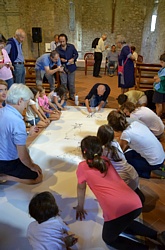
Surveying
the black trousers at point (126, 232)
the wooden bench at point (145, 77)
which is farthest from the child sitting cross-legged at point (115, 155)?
the wooden bench at point (145, 77)

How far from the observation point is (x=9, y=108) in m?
1.68

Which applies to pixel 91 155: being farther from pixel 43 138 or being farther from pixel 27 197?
pixel 43 138

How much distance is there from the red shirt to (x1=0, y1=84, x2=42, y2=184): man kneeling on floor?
65 cm

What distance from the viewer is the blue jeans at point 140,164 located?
2.06 m

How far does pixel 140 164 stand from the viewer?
2088 millimetres

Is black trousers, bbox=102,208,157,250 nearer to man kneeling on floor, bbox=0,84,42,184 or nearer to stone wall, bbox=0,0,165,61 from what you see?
man kneeling on floor, bbox=0,84,42,184

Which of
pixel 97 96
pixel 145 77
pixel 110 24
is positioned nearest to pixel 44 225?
pixel 97 96

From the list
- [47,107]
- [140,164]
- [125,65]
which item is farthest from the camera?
[125,65]

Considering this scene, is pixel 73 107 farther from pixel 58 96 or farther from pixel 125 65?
pixel 125 65

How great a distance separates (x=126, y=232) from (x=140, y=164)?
28.2 inches

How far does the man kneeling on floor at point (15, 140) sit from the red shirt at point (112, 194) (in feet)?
2.13

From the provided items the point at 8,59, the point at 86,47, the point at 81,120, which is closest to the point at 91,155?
the point at 81,120

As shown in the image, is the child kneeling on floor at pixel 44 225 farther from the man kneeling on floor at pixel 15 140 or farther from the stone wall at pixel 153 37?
the stone wall at pixel 153 37

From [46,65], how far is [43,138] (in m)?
1.56
